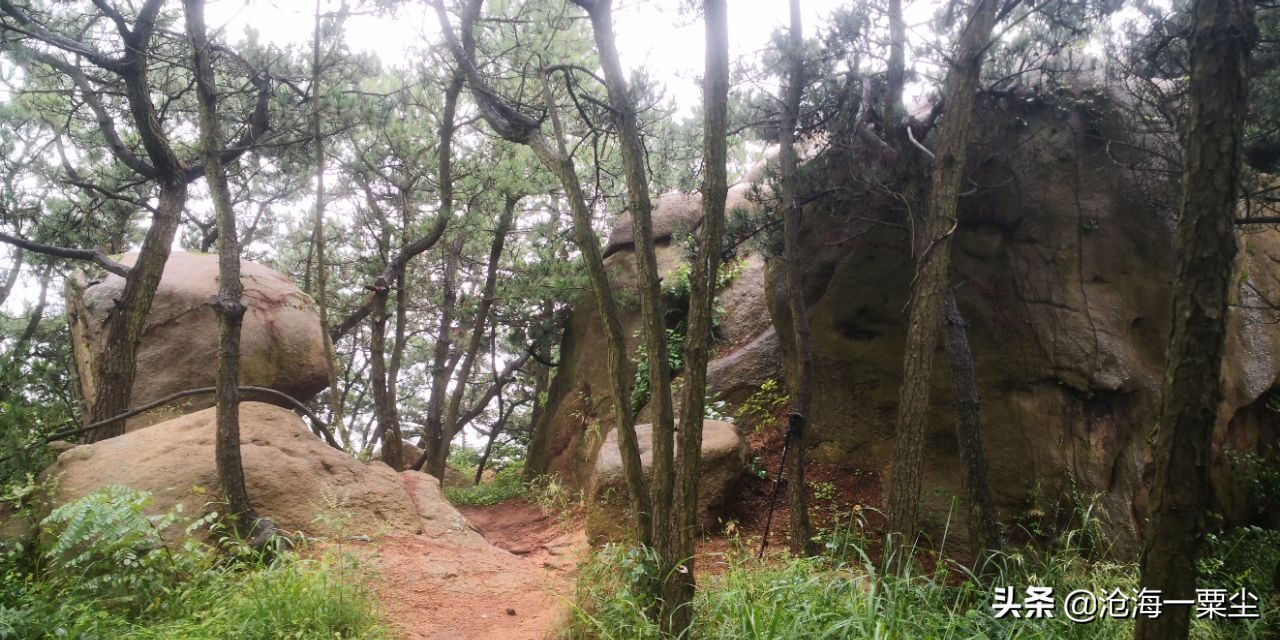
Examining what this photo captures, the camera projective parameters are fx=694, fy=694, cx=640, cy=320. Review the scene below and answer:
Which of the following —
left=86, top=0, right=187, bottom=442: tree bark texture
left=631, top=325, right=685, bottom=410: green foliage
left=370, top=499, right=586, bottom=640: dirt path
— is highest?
left=86, top=0, right=187, bottom=442: tree bark texture

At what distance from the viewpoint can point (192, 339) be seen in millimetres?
9141

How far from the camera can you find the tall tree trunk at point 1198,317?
2.96 meters

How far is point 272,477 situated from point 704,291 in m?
4.50

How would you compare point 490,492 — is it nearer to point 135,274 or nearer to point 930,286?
point 135,274

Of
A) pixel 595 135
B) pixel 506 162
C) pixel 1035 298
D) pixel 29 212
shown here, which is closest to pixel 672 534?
pixel 595 135

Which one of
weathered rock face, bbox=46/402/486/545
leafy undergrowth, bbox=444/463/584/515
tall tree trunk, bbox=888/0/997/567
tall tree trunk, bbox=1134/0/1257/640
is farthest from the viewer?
leafy undergrowth, bbox=444/463/584/515

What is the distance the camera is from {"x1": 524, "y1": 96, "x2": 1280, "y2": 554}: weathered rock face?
6660 millimetres

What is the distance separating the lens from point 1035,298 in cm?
699

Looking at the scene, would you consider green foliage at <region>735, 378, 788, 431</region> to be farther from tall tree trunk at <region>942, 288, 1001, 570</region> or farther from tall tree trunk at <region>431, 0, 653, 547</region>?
tall tree trunk at <region>431, 0, 653, 547</region>

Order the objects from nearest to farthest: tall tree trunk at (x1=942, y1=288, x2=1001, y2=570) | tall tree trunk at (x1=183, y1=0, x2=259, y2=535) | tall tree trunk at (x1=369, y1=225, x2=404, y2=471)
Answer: tall tree trunk at (x1=942, y1=288, x2=1001, y2=570) < tall tree trunk at (x1=183, y1=0, x2=259, y2=535) < tall tree trunk at (x1=369, y1=225, x2=404, y2=471)

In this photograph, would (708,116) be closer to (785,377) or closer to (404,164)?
(785,377)

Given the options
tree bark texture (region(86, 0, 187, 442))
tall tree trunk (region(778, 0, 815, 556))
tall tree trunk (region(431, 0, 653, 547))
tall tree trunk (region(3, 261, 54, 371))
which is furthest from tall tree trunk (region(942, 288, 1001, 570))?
tall tree trunk (region(3, 261, 54, 371))

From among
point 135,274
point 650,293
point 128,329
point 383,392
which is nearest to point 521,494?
point 383,392

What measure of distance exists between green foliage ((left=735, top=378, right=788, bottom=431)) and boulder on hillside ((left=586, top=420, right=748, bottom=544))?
114cm
